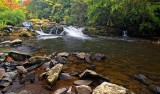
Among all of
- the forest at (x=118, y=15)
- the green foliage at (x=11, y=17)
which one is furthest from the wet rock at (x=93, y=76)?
the green foliage at (x=11, y=17)

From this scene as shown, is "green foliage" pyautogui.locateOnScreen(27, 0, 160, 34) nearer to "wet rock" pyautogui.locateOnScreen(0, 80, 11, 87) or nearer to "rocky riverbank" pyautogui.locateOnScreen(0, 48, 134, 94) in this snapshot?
"rocky riverbank" pyautogui.locateOnScreen(0, 48, 134, 94)

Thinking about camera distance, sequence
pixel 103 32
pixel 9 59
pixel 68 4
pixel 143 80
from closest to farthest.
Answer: pixel 143 80, pixel 9 59, pixel 103 32, pixel 68 4

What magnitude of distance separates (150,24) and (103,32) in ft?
20.2

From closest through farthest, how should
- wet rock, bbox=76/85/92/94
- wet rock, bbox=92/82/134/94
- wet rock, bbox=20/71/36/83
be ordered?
wet rock, bbox=92/82/134/94
wet rock, bbox=76/85/92/94
wet rock, bbox=20/71/36/83

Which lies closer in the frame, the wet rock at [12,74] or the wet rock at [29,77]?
the wet rock at [29,77]

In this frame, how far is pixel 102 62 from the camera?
463 inches

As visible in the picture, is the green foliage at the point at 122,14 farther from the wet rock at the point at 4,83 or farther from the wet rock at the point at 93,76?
the wet rock at the point at 4,83

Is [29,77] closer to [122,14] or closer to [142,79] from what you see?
[142,79]

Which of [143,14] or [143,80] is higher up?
[143,14]

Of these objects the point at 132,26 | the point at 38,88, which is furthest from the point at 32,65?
the point at 132,26

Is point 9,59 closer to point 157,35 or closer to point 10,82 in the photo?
point 10,82

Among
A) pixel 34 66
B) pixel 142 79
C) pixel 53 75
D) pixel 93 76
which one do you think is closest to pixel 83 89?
pixel 93 76

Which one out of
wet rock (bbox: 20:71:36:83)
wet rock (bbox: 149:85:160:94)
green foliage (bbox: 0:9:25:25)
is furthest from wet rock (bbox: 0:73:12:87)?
green foliage (bbox: 0:9:25:25)

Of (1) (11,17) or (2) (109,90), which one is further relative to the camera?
(1) (11,17)
